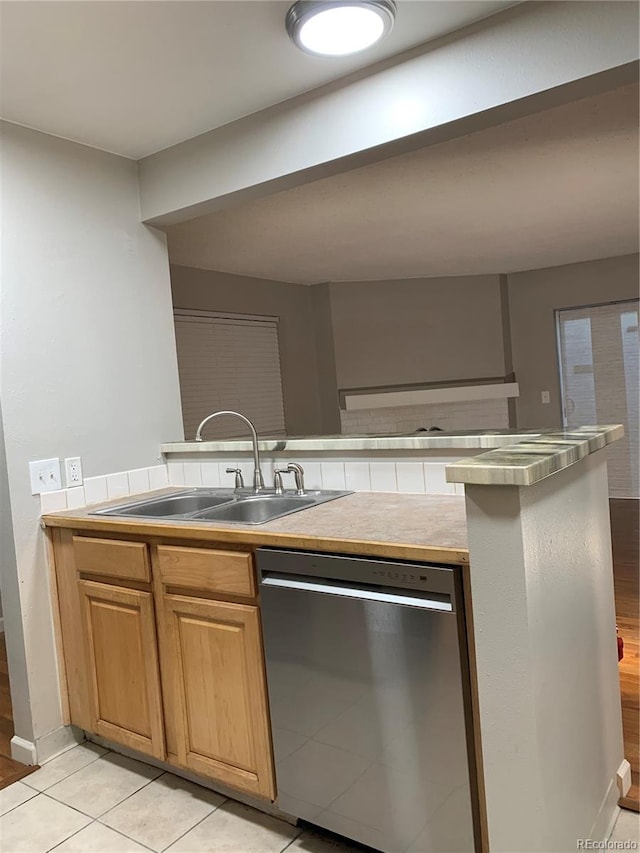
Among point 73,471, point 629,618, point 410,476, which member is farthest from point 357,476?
point 629,618

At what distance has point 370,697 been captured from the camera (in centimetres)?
166

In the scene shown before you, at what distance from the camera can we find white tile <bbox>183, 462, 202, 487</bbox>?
2871 millimetres

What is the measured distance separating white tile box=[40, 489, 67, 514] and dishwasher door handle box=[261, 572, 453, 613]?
42.6 inches

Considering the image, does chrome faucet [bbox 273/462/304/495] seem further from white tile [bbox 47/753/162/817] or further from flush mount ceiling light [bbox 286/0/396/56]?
flush mount ceiling light [bbox 286/0/396/56]

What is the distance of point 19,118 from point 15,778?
238 centimetres

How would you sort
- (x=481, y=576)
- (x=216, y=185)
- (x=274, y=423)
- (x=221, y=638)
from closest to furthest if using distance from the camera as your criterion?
1. (x=481, y=576)
2. (x=221, y=638)
3. (x=216, y=185)
4. (x=274, y=423)

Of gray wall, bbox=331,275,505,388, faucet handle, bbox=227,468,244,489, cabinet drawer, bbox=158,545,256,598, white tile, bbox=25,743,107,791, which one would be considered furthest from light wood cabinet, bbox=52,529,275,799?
gray wall, bbox=331,275,505,388

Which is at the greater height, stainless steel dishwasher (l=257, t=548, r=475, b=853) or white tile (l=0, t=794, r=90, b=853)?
stainless steel dishwasher (l=257, t=548, r=475, b=853)

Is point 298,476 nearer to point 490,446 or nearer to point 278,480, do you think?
point 278,480

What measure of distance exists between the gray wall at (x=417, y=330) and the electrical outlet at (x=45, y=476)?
375cm

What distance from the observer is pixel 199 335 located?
4.98m

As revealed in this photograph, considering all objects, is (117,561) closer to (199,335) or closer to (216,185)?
(216,185)

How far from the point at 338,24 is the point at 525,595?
1.66m

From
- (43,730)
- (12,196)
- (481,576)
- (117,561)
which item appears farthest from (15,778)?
(12,196)
